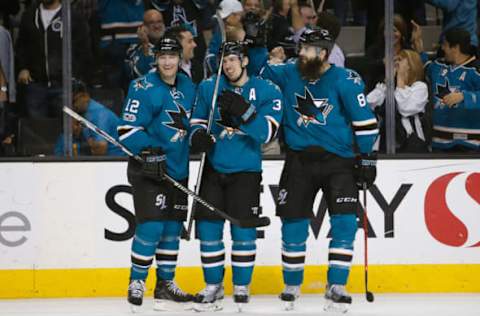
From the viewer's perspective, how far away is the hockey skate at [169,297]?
23.9ft

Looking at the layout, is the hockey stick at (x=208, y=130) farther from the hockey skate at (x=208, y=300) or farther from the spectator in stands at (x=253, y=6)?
the spectator in stands at (x=253, y=6)

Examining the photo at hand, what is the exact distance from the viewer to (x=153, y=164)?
6984 millimetres

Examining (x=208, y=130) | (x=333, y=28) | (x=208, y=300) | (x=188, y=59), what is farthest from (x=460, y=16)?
(x=208, y=300)

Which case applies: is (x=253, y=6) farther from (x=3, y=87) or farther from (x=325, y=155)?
(x=3, y=87)

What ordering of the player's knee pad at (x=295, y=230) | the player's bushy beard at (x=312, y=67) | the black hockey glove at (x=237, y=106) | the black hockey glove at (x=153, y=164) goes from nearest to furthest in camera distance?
the black hockey glove at (x=237, y=106)
the black hockey glove at (x=153, y=164)
the player's bushy beard at (x=312, y=67)
the player's knee pad at (x=295, y=230)

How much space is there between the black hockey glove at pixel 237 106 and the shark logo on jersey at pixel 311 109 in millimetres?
336

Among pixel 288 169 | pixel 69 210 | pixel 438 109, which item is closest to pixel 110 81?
pixel 69 210

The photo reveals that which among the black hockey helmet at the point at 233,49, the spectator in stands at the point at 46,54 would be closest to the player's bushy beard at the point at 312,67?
the black hockey helmet at the point at 233,49

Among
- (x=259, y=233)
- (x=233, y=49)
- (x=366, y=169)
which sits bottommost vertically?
A: (x=259, y=233)

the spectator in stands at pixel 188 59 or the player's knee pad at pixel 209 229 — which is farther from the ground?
the spectator in stands at pixel 188 59

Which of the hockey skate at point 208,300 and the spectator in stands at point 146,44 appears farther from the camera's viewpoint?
the spectator in stands at point 146,44

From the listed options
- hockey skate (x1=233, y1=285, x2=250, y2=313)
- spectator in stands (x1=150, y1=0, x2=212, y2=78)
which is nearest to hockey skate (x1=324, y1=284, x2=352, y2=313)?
hockey skate (x1=233, y1=285, x2=250, y2=313)

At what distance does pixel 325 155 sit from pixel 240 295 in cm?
89

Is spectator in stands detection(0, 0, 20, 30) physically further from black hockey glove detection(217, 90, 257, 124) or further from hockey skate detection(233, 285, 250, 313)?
hockey skate detection(233, 285, 250, 313)
